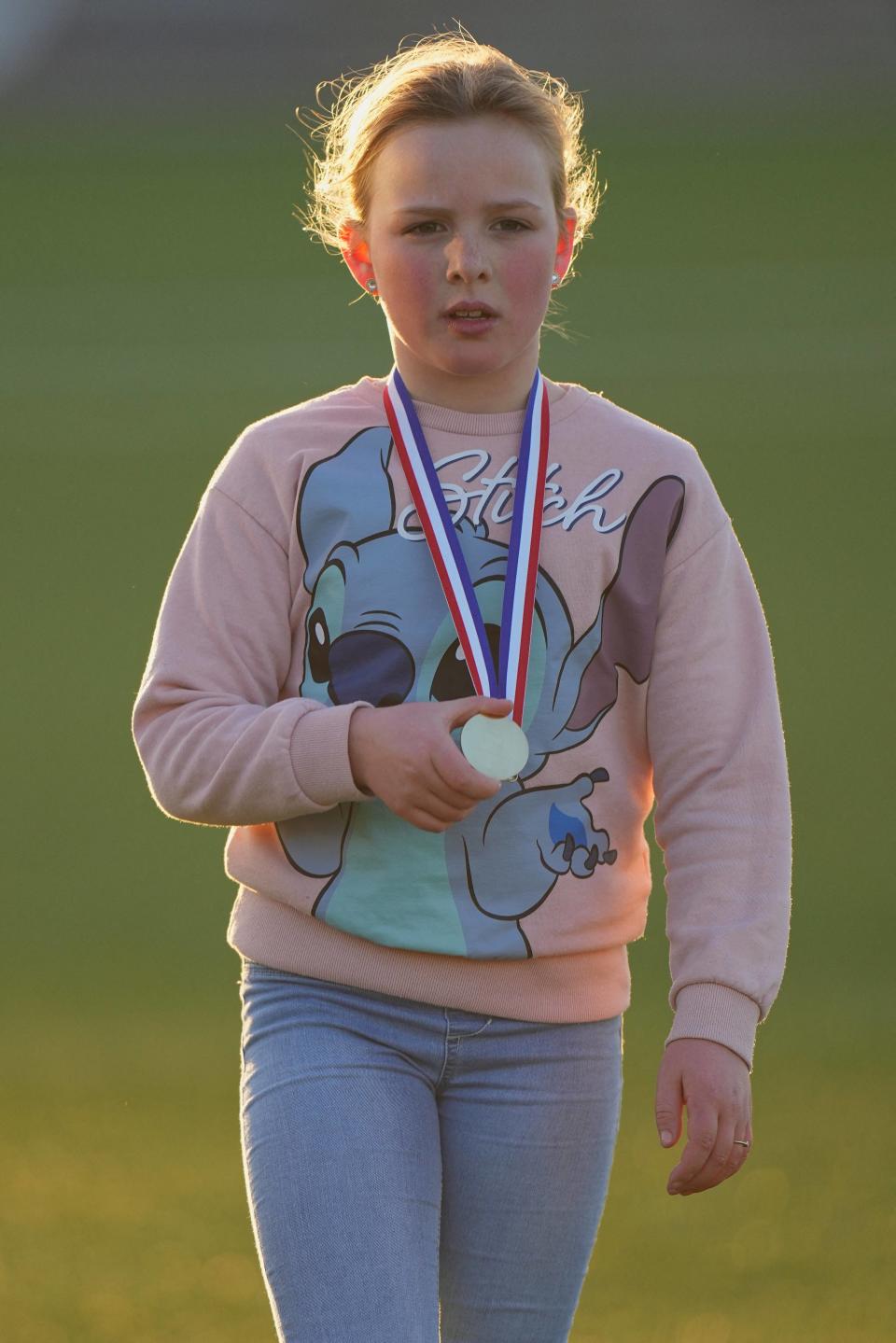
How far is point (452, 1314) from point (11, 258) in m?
17.0

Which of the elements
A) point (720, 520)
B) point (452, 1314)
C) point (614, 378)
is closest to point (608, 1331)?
point (452, 1314)

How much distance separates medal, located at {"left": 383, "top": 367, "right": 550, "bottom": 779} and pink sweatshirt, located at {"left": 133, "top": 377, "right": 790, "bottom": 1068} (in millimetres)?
35

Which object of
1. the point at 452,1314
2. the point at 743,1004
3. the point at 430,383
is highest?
the point at 430,383

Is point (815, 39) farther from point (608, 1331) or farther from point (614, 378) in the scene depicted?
point (608, 1331)

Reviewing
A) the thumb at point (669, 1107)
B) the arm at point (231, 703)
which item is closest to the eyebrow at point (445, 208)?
the arm at point (231, 703)

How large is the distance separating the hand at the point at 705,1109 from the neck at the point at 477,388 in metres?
0.76

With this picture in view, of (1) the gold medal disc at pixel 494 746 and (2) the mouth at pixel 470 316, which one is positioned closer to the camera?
(1) the gold medal disc at pixel 494 746

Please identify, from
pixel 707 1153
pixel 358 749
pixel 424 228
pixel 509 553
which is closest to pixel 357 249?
pixel 424 228

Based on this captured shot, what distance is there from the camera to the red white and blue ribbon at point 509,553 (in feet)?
7.50

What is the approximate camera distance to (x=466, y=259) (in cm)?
237

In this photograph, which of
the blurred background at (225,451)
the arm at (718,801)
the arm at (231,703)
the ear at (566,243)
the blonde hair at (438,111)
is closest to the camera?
the arm at (231,703)

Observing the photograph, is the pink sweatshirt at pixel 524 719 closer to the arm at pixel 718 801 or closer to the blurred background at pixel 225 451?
the arm at pixel 718 801

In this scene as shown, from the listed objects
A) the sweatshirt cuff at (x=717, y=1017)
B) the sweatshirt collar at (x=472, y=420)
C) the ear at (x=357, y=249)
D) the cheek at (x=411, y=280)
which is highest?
the ear at (x=357, y=249)

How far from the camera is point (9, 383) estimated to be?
1490cm
